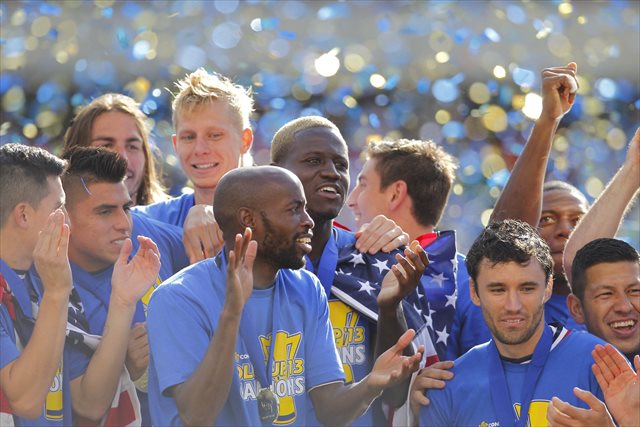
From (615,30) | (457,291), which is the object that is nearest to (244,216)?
(457,291)

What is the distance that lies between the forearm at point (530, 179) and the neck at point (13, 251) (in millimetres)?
1838

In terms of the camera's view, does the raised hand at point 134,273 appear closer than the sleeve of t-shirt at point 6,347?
No

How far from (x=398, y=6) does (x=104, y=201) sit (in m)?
3.87

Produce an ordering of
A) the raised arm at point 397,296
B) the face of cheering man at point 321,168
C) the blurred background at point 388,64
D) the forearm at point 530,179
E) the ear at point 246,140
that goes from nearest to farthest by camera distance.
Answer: the raised arm at point 397,296 < the face of cheering man at point 321,168 < the forearm at point 530,179 < the ear at point 246,140 < the blurred background at point 388,64

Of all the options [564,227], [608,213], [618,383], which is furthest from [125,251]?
[564,227]

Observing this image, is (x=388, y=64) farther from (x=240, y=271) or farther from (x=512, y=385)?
(x=240, y=271)

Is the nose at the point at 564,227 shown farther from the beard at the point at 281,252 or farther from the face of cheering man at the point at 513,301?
the beard at the point at 281,252

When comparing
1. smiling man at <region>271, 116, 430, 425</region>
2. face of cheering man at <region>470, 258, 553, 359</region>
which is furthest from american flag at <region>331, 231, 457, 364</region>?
face of cheering man at <region>470, 258, 553, 359</region>

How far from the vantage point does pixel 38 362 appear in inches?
113

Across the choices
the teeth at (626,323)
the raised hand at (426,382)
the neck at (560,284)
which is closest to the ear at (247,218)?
the raised hand at (426,382)

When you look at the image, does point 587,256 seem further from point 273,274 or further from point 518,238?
point 273,274

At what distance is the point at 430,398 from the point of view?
128 inches

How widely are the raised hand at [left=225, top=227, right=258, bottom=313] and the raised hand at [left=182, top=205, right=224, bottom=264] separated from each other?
26.2 inches

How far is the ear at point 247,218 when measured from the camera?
301 cm
